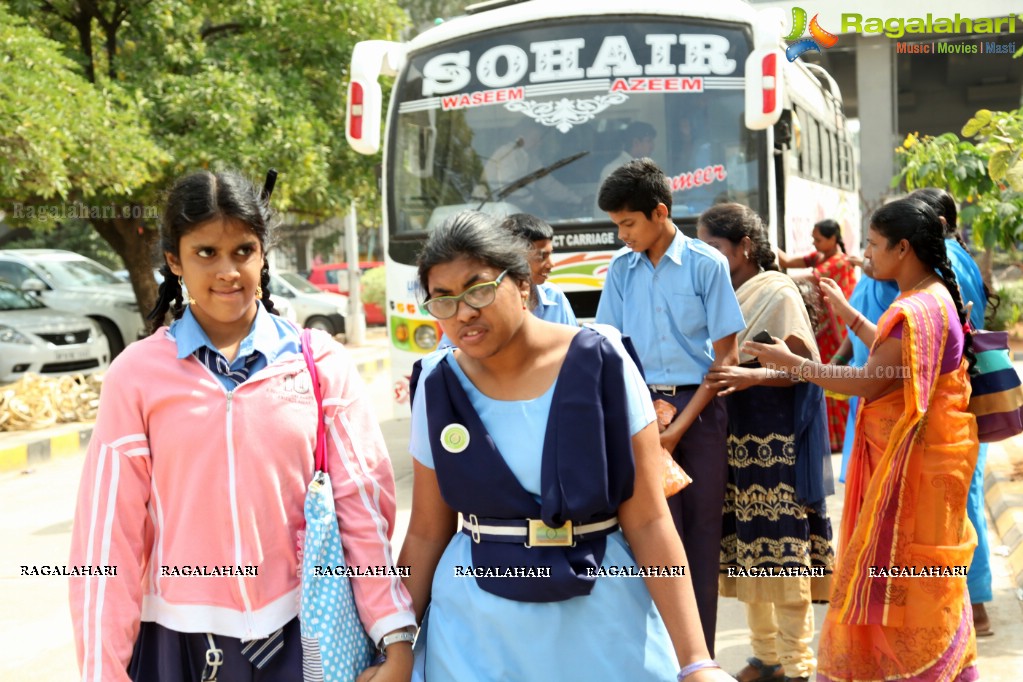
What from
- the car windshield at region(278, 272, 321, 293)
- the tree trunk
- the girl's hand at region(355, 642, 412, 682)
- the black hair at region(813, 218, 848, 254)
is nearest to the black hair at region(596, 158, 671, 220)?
the girl's hand at region(355, 642, 412, 682)

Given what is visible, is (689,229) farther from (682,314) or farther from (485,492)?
(485,492)

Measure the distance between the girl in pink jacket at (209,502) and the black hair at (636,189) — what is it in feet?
5.73

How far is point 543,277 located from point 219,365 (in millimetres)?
2358

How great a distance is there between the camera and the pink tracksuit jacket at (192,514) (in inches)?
89.2

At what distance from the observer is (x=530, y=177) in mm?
7414

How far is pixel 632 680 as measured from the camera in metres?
2.19

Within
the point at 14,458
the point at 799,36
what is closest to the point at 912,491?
the point at 799,36

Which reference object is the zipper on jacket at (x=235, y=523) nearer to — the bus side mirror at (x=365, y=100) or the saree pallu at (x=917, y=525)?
the saree pallu at (x=917, y=525)

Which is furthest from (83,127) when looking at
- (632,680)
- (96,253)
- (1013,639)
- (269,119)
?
(96,253)

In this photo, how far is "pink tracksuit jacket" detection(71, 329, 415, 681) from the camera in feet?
7.43

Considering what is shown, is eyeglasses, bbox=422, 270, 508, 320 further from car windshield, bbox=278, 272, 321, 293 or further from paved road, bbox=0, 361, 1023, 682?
car windshield, bbox=278, 272, 321, 293

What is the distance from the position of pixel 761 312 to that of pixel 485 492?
2.19 m

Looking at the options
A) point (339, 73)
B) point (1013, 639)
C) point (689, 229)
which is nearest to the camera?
point (1013, 639)

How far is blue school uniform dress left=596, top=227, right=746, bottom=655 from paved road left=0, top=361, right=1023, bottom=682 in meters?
0.90
